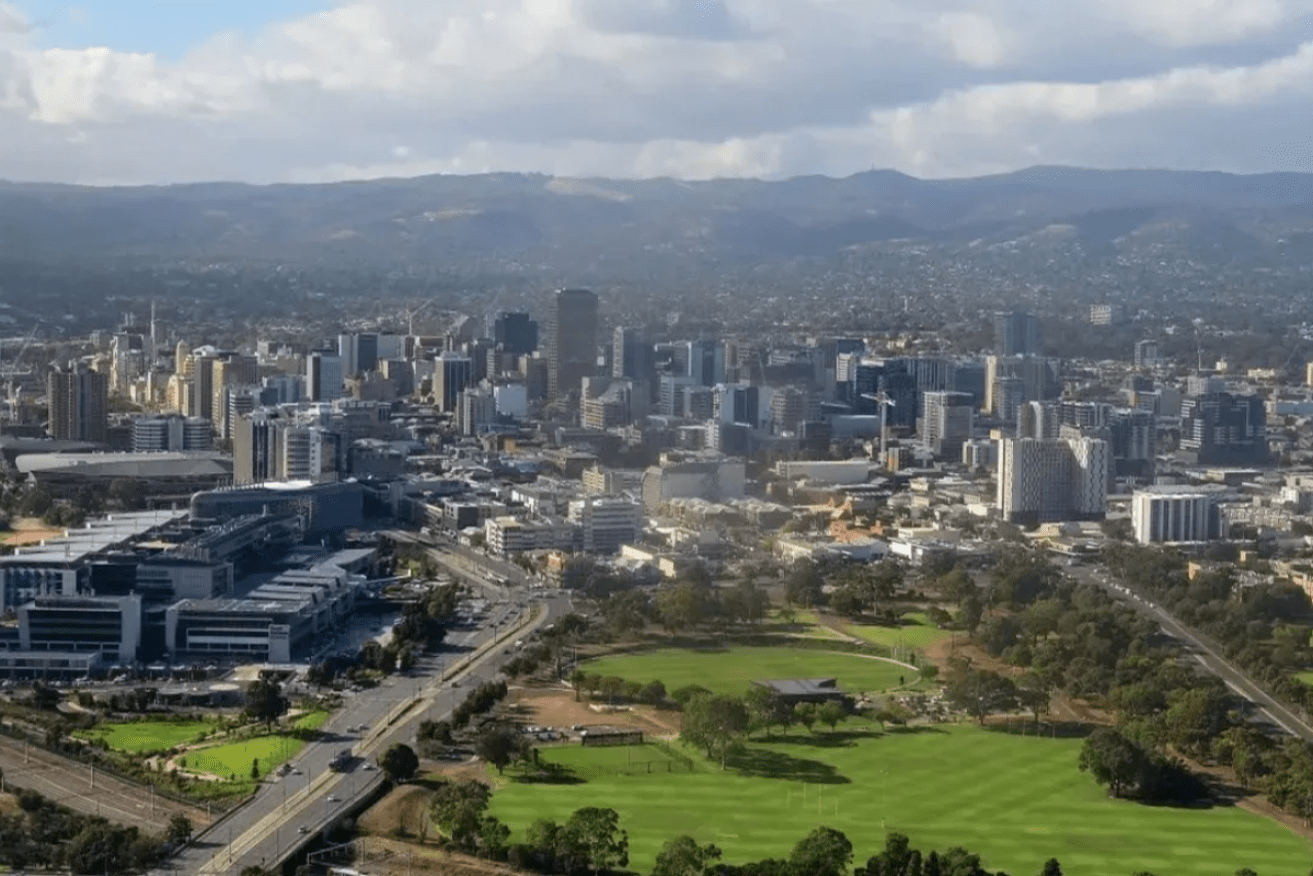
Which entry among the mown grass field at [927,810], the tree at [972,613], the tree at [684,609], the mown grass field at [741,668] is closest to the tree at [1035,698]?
the mown grass field at [927,810]

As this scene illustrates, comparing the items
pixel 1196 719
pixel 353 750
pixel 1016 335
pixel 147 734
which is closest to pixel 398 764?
pixel 353 750

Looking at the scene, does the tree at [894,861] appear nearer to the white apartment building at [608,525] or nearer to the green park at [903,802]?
the green park at [903,802]

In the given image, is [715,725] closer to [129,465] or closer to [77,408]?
[129,465]

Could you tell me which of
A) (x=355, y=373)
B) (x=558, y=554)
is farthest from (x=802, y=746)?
(x=355, y=373)

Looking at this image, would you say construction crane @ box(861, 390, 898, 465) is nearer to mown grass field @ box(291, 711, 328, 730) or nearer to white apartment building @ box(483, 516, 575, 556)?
white apartment building @ box(483, 516, 575, 556)

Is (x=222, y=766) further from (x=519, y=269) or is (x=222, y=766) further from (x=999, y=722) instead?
(x=519, y=269)

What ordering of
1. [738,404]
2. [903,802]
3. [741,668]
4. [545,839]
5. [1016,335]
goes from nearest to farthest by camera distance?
[545,839], [903,802], [741,668], [738,404], [1016,335]
